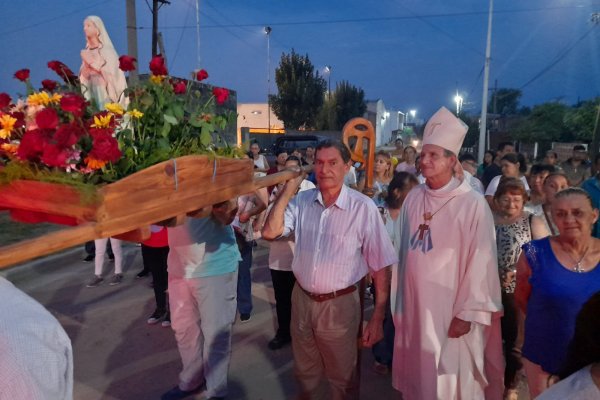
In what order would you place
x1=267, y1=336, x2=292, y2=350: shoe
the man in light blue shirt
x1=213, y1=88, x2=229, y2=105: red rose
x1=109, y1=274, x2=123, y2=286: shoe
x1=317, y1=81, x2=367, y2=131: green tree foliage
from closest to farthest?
x1=213, y1=88, x2=229, y2=105: red rose
the man in light blue shirt
x1=267, y1=336, x2=292, y2=350: shoe
x1=109, y1=274, x2=123, y2=286: shoe
x1=317, y1=81, x2=367, y2=131: green tree foliage

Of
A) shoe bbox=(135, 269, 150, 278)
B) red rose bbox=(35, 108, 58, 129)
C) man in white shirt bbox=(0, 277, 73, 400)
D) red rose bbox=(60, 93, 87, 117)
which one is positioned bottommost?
shoe bbox=(135, 269, 150, 278)

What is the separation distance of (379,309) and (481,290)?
2.28ft

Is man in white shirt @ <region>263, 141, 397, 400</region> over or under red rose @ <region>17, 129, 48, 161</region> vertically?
under

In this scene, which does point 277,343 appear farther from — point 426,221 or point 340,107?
point 340,107

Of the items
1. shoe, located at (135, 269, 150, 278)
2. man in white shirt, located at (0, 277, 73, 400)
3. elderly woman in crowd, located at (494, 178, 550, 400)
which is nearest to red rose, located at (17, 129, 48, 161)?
man in white shirt, located at (0, 277, 73, 400)

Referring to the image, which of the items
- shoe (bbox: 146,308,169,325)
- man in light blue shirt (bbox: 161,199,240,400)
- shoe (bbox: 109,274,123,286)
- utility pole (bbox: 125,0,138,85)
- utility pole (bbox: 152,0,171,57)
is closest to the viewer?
man in light blue shirt (bbox: 161,199,240,400)

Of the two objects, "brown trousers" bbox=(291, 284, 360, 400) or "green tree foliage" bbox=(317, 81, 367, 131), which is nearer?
"brown trousers" bbox=(291, 284, 360, 400)

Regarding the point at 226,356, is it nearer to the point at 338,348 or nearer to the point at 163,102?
the point at 338,348

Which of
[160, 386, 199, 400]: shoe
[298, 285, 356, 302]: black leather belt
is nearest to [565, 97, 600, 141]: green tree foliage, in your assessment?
[298, 285, 356, 302]: black leather belt

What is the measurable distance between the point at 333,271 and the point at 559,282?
4.69ft

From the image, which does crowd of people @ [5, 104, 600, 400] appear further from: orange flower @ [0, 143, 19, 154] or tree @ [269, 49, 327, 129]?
tree @ [269, 49, 327, 129]

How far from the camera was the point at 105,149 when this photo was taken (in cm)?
164

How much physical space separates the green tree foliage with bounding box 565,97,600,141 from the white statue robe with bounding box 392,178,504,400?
1098 inches

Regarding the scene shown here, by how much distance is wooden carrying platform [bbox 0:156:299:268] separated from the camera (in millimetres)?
1401
